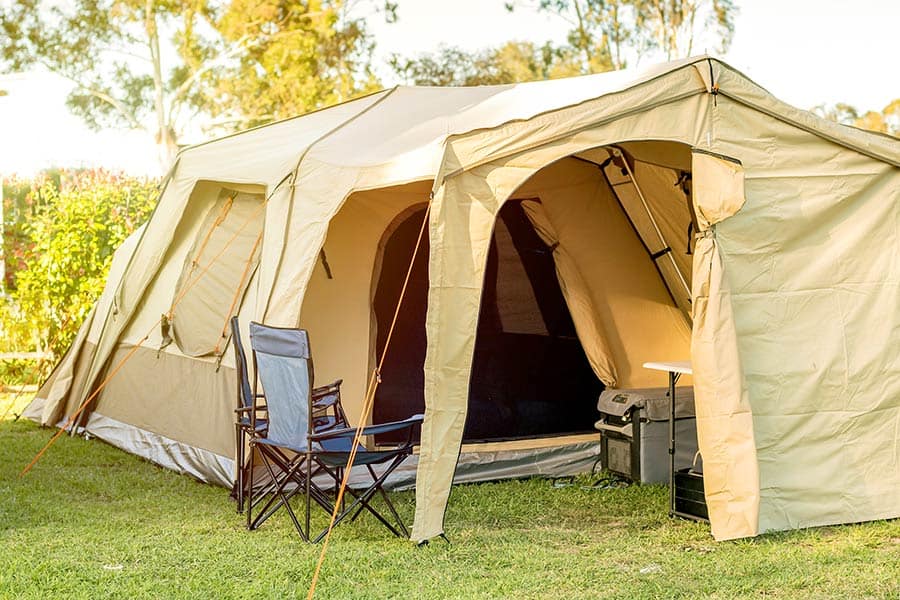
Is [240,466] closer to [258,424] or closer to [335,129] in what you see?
[258,424]

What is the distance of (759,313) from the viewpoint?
4656mm

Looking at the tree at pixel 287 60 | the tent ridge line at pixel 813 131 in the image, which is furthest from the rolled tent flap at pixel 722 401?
the tree at pixel 287 60

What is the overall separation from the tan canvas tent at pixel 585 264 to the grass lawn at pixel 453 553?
0.22 meters

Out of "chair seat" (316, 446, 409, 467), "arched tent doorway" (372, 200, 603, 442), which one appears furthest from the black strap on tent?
"chair seat" (316, 446, 409, 467)

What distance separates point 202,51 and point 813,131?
53.4ft

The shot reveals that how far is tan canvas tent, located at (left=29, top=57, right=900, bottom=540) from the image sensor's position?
441cm

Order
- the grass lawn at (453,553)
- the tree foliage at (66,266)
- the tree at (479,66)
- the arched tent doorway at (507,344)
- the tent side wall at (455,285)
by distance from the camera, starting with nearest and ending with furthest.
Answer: the grass lawn at (453,553)
the tent side wall at (455,285)
the arched tent doorway at (507,344)
the tree foliage at (66,266)
the tree at (479,66)

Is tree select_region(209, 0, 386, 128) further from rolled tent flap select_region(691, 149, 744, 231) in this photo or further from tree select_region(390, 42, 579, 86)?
rolled tent flap select_region(691, 149, 744, 231)

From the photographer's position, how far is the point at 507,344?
6.09 m

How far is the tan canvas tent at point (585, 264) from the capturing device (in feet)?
14.5

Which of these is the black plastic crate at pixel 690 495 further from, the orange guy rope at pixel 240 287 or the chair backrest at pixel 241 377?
the orange guy rope at pixel 240 287

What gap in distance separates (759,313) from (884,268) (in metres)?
0.65

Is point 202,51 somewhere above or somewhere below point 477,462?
above

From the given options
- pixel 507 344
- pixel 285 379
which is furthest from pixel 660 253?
pixel 285 379
